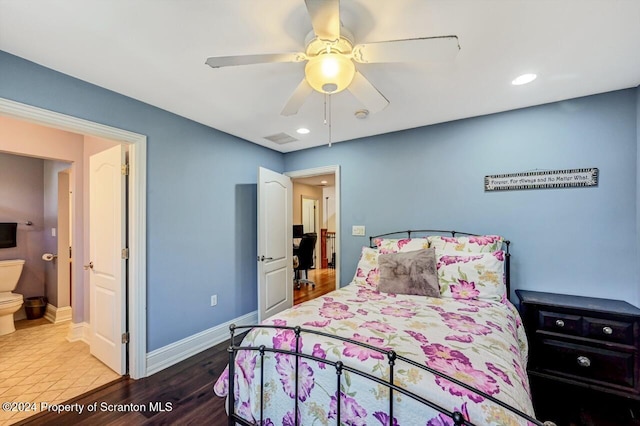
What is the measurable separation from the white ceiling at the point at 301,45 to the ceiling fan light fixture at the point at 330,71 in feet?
0.76

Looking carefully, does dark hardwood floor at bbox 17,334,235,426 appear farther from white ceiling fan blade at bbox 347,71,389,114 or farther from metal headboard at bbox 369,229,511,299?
white ceiling fan blade at bbox 347,71,389,114

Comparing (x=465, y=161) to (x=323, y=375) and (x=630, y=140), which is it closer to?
(x=630, y=140)

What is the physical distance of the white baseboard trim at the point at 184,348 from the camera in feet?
8.24

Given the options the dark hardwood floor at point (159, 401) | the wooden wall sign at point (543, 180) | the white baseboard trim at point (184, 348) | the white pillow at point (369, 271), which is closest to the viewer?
the dark hardwood floor at point (159, 401)

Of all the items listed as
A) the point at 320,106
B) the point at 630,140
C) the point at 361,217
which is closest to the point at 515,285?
the point at 630,140

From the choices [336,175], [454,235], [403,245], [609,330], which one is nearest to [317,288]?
[336,175]

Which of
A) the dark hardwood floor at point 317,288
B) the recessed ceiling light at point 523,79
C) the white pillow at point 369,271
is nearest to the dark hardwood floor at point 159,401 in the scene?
the white pillow at point 369,271

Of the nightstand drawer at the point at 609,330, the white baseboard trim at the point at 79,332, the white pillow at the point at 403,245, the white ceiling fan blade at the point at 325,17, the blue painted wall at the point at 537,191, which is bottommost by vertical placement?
the white baseboard trim at the point at 79,332

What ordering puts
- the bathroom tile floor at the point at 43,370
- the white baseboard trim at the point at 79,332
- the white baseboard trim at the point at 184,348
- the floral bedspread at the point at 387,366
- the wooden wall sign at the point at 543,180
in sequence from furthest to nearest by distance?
the white baseboard trim at the point at 79,332 → the white baseboard trim at the point at 184,348 → the wooden wall sign at the point at 543,180 → the bathroom tile floor at the point at 43,370 → the floral bedspread at the point at 387,366

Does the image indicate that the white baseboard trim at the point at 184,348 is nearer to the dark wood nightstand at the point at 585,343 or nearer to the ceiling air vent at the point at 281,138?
the ceiling air vent at the point at 281,138

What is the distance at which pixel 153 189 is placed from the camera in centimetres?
256

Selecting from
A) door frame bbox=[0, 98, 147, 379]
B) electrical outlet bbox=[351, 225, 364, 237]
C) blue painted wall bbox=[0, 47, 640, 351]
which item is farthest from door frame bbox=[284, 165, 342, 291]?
door frame bbox=[0, 98, 147, 379]

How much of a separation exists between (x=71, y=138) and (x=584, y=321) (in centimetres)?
532

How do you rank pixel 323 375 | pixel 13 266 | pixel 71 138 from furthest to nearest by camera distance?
1. pixel 13 266
2. pixel 71 138
3. pixel 323 375
